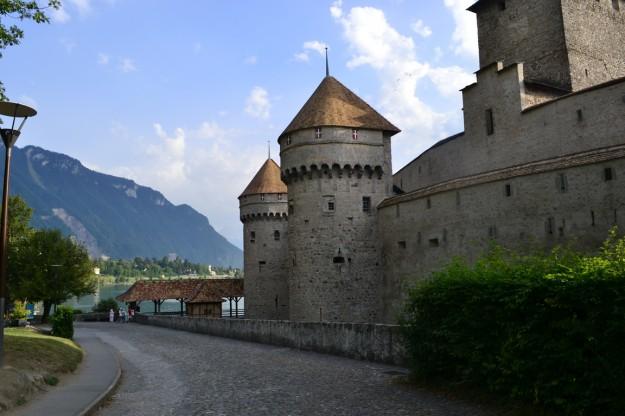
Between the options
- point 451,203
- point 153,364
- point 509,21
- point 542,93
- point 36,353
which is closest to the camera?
A: point 36,353

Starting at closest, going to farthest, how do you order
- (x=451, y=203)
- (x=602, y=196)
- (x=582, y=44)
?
(x=602, y=196) < (x=451, y=203) < (x=582, y=44)

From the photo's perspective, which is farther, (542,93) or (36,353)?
(542,93)

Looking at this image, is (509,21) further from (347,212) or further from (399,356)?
(399,356)

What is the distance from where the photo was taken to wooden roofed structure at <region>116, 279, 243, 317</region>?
43.9 m

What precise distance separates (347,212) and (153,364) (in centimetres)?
1458

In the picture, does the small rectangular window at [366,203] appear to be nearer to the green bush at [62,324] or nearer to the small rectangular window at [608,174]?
the small rectangular window at [608,174]

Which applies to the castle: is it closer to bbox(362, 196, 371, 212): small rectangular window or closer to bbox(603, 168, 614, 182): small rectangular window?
bbox(362, 196, 371, 212): small rectangular window

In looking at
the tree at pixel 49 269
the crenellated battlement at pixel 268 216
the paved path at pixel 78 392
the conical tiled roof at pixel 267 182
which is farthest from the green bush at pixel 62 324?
the conical tiled roof at pixel 267 182

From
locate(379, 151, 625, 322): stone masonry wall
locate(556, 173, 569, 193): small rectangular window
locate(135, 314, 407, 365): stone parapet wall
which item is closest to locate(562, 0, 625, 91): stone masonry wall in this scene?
locate(379, 151, 625, 322): stone masonry wall

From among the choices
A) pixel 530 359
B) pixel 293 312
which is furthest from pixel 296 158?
pixel 530 359

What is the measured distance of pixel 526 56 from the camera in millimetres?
29438

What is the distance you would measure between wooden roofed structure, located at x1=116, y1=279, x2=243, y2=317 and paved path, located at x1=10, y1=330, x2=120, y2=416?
28350mm

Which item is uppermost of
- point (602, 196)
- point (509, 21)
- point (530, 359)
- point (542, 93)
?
point (509, 21)

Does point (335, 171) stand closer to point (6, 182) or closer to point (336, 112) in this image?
point (336, 112)
